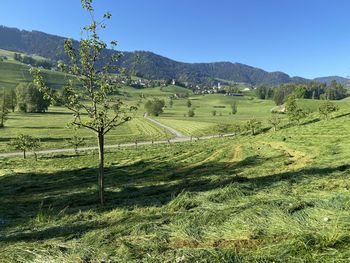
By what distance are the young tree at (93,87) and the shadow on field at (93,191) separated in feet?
8.29

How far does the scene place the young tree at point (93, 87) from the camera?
19.1 m

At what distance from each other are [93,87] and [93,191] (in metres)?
8.26

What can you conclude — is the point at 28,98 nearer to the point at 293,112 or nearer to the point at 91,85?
the point at 293,112

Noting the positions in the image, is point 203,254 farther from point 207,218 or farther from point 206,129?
point 206,129

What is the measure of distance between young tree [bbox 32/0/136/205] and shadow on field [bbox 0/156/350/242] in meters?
2.53

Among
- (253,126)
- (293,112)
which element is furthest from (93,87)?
(253,126)

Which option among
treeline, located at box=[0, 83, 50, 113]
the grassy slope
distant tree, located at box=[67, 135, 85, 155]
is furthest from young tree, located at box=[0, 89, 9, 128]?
the grassy slope

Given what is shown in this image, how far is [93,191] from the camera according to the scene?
972 inches

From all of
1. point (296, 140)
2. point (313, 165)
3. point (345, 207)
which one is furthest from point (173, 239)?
point (296, 140)

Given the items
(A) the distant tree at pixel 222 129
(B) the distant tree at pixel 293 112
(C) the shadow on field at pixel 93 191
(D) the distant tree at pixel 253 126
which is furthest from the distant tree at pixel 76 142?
(A) the distant tree at pixel 222 129

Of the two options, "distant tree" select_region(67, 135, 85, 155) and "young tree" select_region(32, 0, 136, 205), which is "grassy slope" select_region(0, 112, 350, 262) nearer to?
"young tree" select_region(32, 0, 136, 205)

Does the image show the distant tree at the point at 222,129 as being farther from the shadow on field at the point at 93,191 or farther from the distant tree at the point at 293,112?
the shadow on field at the point at 93,191

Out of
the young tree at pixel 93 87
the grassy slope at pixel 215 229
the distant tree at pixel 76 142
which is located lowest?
the distant tree at pixel 76 142

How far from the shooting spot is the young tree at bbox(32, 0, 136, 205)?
1911 centimetres
